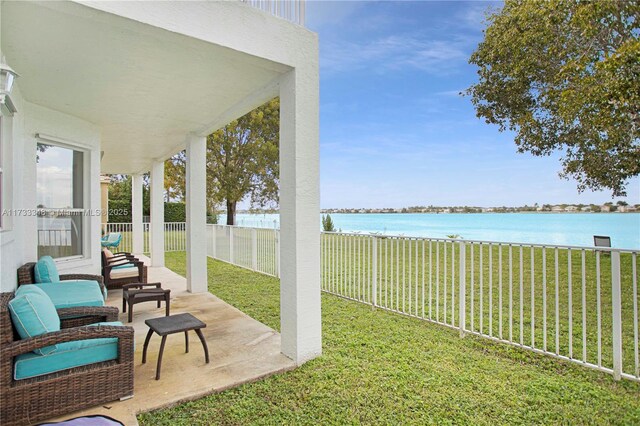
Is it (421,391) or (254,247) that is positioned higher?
(254,247)

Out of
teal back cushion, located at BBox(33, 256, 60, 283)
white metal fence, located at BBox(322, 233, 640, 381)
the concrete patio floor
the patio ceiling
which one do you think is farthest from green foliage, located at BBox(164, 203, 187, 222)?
teal back cushion, located at BBox(33, 256, 60, 283)

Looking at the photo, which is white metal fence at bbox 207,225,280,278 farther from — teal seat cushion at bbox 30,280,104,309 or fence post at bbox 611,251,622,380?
fence post at bbox 611,251,622,380

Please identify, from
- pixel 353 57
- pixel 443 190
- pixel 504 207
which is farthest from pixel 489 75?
pixel 443 190

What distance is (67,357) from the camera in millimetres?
2885

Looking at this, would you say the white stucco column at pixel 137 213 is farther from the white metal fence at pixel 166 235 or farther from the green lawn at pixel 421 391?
the green lawn at pixel 421 391

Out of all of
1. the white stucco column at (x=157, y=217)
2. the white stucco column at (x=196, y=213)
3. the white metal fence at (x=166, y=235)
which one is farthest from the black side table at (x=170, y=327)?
the white metal fence at (x=166, y=235)

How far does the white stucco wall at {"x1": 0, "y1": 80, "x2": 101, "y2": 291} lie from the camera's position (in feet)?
13.4

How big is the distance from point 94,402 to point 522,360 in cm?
431

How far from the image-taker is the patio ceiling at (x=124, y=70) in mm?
2934

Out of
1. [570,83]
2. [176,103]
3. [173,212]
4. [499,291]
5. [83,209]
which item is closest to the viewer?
[499,291]

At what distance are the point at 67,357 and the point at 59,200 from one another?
4093 mm

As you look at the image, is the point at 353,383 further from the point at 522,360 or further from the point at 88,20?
the point at 88,20

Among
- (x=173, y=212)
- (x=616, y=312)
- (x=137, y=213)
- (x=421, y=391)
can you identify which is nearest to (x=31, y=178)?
(x=421, y=391)

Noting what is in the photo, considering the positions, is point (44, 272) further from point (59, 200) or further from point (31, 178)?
point (59, 200)
